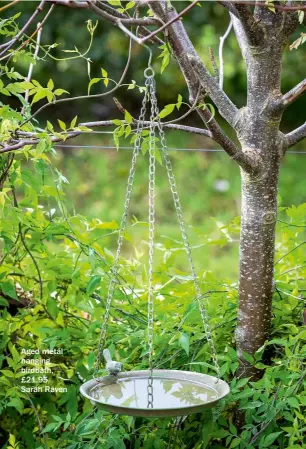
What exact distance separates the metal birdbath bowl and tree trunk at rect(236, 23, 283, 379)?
20 cm

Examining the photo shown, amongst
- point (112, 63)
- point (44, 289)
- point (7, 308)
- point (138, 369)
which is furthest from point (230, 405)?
point (112, 63)

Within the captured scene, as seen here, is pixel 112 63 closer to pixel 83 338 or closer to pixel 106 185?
pixel 106 185

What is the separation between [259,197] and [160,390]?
0.46 metres

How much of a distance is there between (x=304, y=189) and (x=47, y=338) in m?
3.21

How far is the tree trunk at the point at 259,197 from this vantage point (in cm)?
169

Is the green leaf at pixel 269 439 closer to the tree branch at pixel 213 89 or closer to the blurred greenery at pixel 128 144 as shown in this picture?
the tree branch at pixel 213 89

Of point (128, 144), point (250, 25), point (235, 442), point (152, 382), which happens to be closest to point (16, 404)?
point (152, 382)

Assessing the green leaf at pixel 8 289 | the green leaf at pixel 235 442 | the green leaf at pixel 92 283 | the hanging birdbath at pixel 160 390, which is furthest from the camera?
the green leaf at pixel 8 289

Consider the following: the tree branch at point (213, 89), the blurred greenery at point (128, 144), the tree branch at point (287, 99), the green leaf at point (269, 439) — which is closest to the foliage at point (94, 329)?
the green leaf at point (269, 439)

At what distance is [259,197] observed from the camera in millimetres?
1697

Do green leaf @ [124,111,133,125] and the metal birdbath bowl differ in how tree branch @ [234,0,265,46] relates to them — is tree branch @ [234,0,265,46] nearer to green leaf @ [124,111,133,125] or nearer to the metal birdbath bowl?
green leaf @ [124,111,133,125]

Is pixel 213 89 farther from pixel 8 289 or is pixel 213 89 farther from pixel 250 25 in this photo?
pixel 8 289

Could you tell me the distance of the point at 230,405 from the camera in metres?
1.72

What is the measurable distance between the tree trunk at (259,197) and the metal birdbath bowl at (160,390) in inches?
7.9
